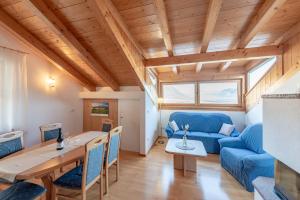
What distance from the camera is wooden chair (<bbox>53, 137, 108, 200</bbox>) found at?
166 cm

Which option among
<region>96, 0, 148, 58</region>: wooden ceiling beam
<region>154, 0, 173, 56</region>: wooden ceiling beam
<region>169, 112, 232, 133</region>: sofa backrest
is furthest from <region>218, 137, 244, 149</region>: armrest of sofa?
<region>96, 0, 148, 58</region>: wooden ceiling beam

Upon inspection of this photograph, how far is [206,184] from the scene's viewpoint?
242 cm

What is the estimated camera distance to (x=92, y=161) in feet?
5.85

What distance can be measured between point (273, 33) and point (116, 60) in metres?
3.05

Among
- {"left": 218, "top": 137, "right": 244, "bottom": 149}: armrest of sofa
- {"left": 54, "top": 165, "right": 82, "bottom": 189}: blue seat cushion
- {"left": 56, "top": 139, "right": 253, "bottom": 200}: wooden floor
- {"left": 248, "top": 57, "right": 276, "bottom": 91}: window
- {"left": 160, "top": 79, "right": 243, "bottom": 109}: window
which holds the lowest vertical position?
{"left": 56, "top": 139, "right": 253, "bottom": 200}: wooden floor

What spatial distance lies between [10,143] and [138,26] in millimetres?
2611

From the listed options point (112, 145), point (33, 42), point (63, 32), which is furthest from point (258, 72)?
point (33, 42)

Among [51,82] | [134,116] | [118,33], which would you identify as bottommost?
[134,116]

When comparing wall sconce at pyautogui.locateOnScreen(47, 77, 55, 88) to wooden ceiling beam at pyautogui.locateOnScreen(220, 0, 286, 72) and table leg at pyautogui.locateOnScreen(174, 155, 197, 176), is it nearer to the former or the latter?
table leg at pyautogui.locateOnScreen(174, 155, 197, 176)

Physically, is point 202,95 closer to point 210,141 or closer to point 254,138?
point 210,141

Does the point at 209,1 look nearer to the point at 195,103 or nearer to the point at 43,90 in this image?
the point at 195,103

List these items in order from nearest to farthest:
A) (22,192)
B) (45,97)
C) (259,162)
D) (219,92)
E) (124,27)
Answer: (22,192), (259,162), (124,27), (45,97), (219,92)

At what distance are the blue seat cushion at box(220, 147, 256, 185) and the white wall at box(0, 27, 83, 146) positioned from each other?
159 inches

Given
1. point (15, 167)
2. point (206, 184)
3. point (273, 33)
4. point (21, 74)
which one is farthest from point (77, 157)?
point (273, 33)
